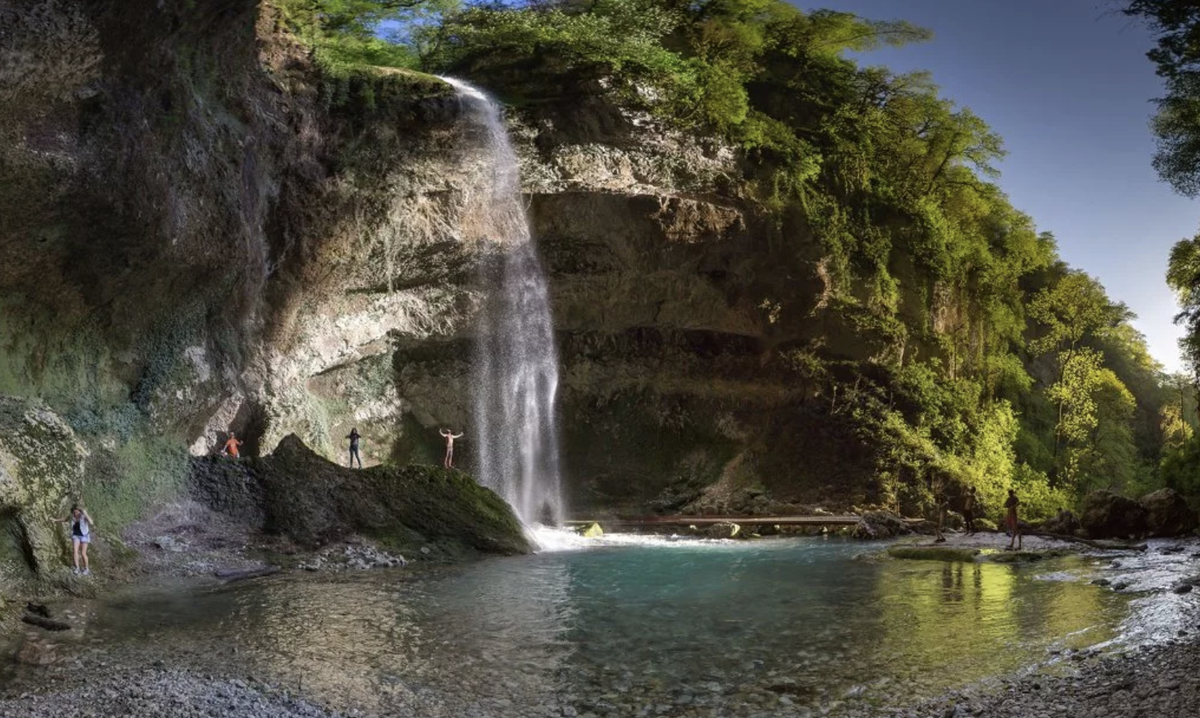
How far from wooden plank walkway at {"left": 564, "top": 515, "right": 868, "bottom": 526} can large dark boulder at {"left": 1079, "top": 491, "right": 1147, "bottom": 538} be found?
5548mm

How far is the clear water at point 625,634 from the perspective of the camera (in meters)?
7.55

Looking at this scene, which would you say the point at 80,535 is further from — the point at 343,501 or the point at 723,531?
the point at 723,531

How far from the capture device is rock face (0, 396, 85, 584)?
11.5 metres

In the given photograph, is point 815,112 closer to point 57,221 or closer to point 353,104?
point 353,104

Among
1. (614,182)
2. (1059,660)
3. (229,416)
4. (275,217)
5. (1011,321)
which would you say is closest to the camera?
(1059,660)

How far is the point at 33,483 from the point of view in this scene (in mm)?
12070

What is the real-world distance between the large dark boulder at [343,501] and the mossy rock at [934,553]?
779 centimetres

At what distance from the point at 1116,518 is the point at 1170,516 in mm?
1096

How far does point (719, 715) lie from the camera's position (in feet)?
22.9

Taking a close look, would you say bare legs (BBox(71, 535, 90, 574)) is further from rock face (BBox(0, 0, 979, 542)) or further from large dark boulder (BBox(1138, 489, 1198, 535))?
large dark boulder (BBox(1138, 489, 1198, 535))

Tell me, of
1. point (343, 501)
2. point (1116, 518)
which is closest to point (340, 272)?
point (343, 501)

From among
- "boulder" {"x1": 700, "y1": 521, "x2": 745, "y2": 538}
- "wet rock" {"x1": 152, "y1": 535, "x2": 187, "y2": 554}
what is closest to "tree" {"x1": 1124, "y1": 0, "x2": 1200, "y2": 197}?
"boulder" {"x1": 700, "y1": 521, "x2": 745, "y2": 538}

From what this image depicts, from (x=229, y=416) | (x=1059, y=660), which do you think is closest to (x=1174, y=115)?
(x=1059, y=660)

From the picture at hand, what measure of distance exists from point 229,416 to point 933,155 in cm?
2336
